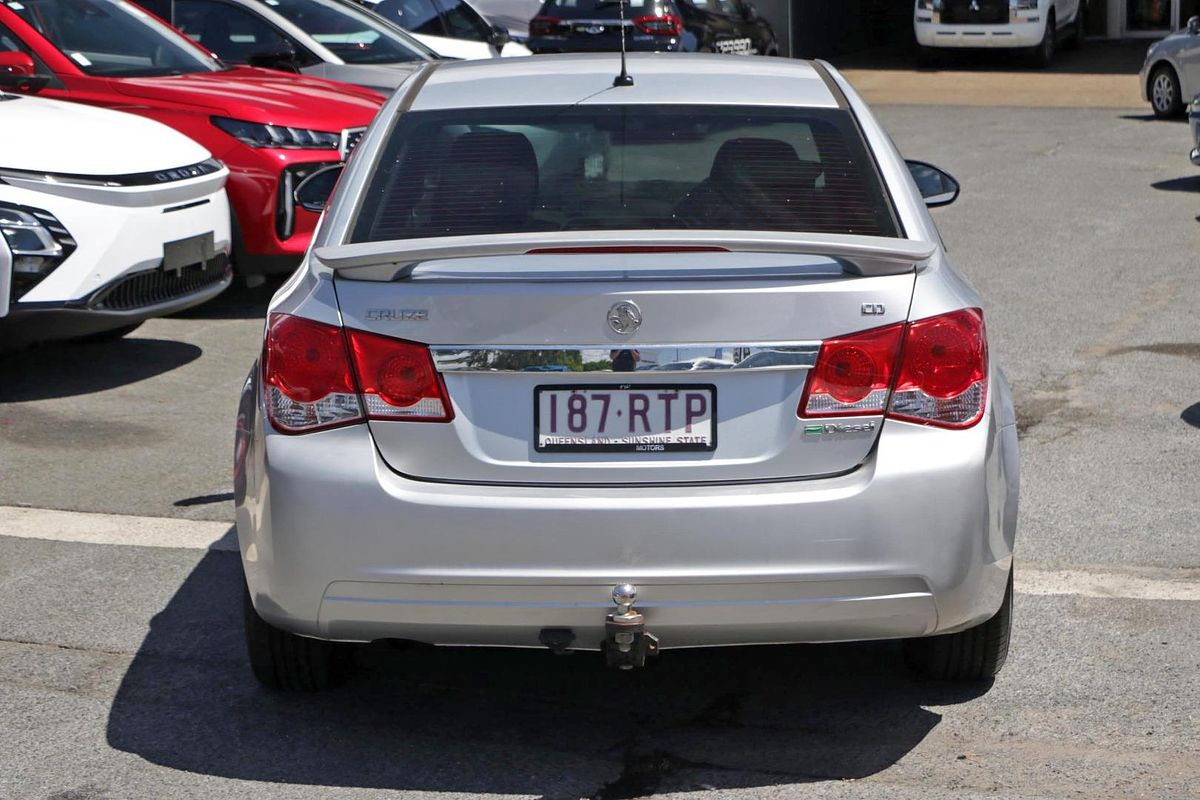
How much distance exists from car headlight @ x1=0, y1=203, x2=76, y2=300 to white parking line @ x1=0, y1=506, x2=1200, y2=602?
5.37ft

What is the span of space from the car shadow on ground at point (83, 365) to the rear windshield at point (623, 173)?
12.8ft

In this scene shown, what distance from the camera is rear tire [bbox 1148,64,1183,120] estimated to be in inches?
739

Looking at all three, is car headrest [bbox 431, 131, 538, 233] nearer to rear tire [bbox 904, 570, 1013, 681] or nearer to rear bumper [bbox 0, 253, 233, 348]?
rear tire [bbox 904, 570, 1013, 681]

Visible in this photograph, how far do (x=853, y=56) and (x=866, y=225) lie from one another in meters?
27.8

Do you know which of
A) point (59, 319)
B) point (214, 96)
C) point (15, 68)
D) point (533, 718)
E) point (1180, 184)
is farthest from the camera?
point (1180, 184)

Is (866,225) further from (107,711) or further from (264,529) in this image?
(107,711)

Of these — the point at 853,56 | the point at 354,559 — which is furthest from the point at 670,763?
the point at 853,56

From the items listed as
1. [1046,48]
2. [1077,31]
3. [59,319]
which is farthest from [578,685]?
[1077,31]

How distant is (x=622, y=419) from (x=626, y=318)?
0.72 ft

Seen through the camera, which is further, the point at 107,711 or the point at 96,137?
the point at 96,137

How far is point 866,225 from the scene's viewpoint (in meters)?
4.11

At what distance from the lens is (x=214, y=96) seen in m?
9.65

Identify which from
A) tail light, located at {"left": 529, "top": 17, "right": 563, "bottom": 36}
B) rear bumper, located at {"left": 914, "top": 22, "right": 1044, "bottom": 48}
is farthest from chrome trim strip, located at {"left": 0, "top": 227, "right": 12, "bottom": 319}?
rear bumper, located at {"left": 914, "top": 22, "right": 1044, "bottom": 48}

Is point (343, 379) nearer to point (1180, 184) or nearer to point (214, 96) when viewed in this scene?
point (214, 96)
